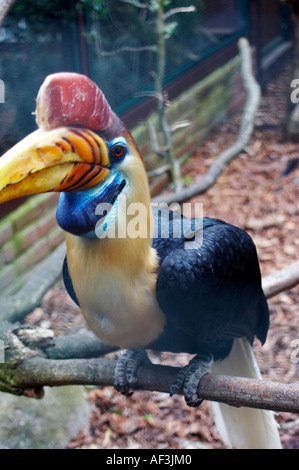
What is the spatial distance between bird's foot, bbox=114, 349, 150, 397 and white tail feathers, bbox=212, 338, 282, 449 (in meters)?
0.21

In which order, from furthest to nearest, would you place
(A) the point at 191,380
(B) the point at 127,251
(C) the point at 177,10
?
(C) the point at 177,10 < (A) the point at 191,380 < (B) the point at 127,251

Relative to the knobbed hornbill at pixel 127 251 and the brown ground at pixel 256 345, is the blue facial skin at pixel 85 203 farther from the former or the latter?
the brown ground at pixel 256 345

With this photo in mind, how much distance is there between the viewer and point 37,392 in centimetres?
120

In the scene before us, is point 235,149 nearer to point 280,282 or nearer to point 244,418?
point 280,282

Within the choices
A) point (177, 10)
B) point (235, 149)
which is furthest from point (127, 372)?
point (177, 10)

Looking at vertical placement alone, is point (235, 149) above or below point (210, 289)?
below

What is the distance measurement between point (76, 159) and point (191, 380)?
491mm

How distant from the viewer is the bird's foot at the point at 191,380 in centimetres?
103

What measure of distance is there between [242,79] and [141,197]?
1989 mm

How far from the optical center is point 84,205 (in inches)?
32.5

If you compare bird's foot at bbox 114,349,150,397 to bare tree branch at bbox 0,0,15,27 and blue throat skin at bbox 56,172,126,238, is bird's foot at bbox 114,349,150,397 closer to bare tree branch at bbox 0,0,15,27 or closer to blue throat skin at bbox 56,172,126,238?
blue throat skin at bbox 56,172,126,238

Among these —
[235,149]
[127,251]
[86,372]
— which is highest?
[127,251]

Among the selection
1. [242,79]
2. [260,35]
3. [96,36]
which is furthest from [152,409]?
[260,35]
